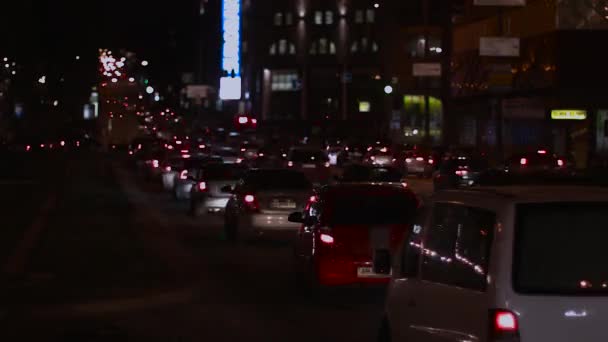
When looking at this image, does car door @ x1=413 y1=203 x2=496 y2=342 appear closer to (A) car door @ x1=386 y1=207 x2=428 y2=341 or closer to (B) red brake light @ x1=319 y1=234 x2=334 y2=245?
(A) car door @ x1=386 y1=207 x2=428 y2=341

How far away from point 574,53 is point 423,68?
8499mm

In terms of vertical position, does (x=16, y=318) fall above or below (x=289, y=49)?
below

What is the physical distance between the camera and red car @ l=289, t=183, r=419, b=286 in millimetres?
14984

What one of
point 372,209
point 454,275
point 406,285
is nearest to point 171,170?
point 372,209

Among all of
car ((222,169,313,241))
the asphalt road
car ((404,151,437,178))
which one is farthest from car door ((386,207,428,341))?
car ((404,151,437,178))

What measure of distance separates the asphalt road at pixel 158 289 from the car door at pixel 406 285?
146 inches

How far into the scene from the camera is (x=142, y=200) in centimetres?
4059

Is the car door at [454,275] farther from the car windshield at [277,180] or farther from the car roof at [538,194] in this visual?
the car windshield at [277,180]

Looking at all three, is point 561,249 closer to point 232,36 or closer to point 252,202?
point 252,202

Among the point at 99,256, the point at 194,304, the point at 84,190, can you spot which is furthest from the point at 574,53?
the point at 194,304

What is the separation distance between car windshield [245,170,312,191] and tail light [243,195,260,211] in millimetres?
302

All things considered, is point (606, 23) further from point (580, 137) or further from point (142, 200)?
point (142, 200)

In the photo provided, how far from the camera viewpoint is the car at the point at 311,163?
3916cm

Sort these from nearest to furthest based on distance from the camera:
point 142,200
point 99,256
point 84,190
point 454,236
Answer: point 454,236
point 99,256
point 142,200
point 84,190
